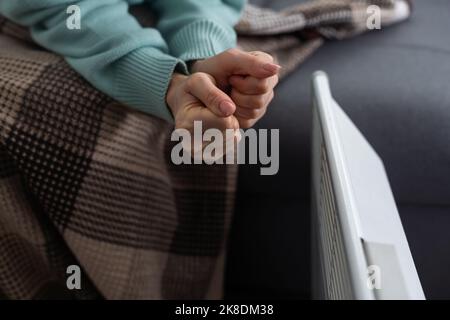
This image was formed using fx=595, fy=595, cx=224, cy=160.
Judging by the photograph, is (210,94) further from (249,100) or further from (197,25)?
(197,25)

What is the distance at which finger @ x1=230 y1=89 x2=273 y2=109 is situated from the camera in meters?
0.54

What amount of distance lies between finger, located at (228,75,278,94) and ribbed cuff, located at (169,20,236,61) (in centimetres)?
10

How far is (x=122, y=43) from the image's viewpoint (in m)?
0.63

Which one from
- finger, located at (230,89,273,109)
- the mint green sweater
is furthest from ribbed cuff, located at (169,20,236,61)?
finger, located at (230,89,273,109)

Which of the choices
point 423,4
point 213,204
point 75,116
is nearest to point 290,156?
point 213,204

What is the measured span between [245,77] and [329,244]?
0.17m

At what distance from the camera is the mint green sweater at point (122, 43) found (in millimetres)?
613

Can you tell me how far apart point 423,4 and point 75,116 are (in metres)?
0.59

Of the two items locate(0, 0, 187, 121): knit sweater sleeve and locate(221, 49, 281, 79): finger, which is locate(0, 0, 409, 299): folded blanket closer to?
locate(0, 0, 187, 121): knit sweater sleeve

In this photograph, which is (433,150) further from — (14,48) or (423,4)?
(14,48)

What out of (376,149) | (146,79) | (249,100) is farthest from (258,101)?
(376,149)

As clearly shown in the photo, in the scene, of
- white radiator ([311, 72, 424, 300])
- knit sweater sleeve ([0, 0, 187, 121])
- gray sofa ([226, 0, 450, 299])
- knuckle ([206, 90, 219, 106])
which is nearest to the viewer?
white radiator ([311, 72, 424, 300])

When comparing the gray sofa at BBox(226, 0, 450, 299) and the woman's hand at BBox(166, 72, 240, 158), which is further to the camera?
the gray sofa at BBox(226, 0, 450, 299)

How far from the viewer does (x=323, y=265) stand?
56cm
